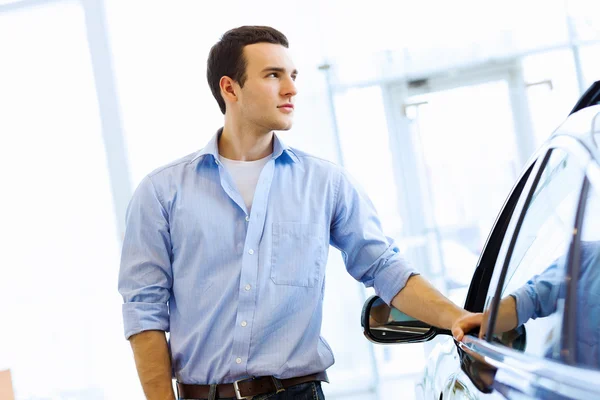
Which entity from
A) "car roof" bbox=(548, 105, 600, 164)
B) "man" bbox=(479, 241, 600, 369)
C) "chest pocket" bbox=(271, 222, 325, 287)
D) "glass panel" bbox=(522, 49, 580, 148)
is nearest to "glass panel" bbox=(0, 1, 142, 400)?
"glass panel" bbox=(522, 49, 580, 148)

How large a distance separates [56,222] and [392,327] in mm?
4773

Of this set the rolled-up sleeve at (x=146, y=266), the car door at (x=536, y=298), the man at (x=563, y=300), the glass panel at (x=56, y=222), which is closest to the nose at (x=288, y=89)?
the rolled-up sleeve at (x=146, y=266)

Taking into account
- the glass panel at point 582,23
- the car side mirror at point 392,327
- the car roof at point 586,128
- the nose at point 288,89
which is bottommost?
the car side mirror at point 392,327

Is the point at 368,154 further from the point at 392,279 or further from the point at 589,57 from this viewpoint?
the point at 392,279

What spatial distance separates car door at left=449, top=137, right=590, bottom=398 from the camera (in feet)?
2.84

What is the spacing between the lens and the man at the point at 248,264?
185 cm

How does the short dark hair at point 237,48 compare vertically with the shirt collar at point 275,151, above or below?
above

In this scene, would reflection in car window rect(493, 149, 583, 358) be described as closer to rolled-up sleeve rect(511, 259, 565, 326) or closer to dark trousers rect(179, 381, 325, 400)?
rolled-up sleeve rect(511, 259, 565, 326)

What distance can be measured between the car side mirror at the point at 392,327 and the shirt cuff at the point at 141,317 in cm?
55

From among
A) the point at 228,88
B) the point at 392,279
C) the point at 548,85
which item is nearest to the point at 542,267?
the point at 392,279

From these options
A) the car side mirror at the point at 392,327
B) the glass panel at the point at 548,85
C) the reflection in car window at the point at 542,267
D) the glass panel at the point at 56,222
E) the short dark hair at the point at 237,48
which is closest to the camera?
the reflection in car window at the point at 542,267

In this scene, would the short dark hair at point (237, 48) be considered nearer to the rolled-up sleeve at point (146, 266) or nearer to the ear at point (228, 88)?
the ear at point (228, 88)

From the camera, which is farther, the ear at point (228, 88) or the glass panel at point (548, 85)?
the glass panel at point (548, 85)

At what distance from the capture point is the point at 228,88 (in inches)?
85.9
